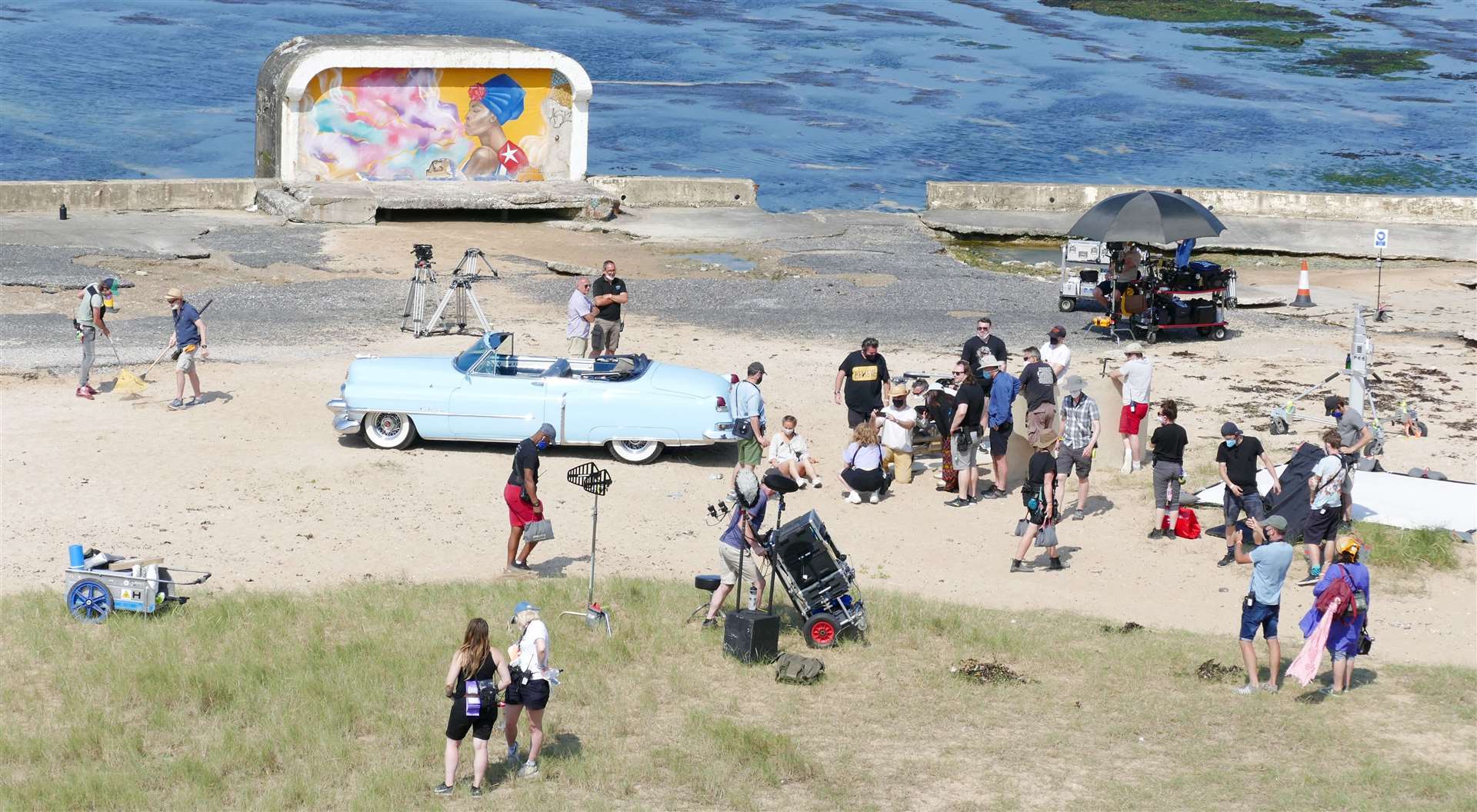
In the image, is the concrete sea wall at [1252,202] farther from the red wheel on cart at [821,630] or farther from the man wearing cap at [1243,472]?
the red wheel on cart at [821,630]

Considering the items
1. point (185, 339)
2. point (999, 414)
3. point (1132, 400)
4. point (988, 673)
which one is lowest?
point (988, 673)

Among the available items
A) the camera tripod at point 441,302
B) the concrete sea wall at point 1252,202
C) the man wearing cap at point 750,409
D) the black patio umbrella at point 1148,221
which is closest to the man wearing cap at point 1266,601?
the man wearing cap at point 750,409

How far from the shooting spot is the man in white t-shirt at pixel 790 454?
57.1 ft

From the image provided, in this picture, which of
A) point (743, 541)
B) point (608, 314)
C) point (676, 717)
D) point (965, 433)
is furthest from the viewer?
point (608, 314)

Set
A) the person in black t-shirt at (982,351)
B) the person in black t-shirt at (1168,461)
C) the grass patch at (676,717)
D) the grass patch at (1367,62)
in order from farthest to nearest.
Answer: the grass patch at (1367,62) < the person in black t-shirt at (982,351) < the person in black t-shirt at (1168,461) < the grass patch at (676,717)

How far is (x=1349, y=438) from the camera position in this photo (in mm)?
15602

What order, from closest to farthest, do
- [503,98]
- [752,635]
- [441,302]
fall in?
[752,635] → [441,302] → [503,98]

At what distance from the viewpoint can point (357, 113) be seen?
34000 millimetres

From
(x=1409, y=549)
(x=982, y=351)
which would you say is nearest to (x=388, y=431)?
(x=982, y=351)

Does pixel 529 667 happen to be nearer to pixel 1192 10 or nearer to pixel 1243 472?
pixel 1243 472

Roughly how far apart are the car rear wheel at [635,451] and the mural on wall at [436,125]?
17.9 m

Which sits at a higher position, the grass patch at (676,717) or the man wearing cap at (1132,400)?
the man wearing cap at (1132,400)

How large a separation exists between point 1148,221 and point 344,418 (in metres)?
12.0

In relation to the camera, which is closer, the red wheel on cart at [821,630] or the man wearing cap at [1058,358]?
the red wheel on cart at [821,630]
